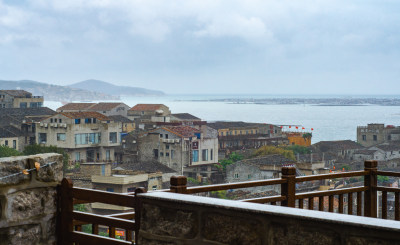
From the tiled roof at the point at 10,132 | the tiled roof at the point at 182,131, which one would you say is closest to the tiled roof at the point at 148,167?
the tiled roof at the point at 182,131

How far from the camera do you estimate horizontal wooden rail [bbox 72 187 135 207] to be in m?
2.15

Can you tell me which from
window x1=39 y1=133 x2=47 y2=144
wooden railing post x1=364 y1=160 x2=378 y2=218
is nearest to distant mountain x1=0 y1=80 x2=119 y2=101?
window x1=39 y1=133 x2=47 y2=144

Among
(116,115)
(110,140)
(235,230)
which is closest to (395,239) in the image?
(235,230)

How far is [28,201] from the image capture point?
244 centimetres

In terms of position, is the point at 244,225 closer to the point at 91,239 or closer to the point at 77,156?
the point at 91,239

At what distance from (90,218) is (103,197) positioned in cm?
12

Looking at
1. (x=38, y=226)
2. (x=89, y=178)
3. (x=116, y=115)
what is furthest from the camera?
(x=116, y=115)

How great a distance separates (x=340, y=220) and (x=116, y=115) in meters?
47.6

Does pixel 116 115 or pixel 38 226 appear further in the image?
pixel 116 115

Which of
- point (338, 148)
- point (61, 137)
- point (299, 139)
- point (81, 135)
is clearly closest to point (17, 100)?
point (61, 137)

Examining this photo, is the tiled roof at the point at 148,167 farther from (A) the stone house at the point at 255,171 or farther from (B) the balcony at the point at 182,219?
(B) the balcony at the point at 182,219

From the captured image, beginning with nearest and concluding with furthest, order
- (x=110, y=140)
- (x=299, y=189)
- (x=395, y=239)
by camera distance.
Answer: (x=395, y=239) < (x=299, y=189) < (x=110, y=140)

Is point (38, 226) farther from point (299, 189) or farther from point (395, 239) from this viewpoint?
point (299, 189)

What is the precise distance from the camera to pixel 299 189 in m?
25.2
